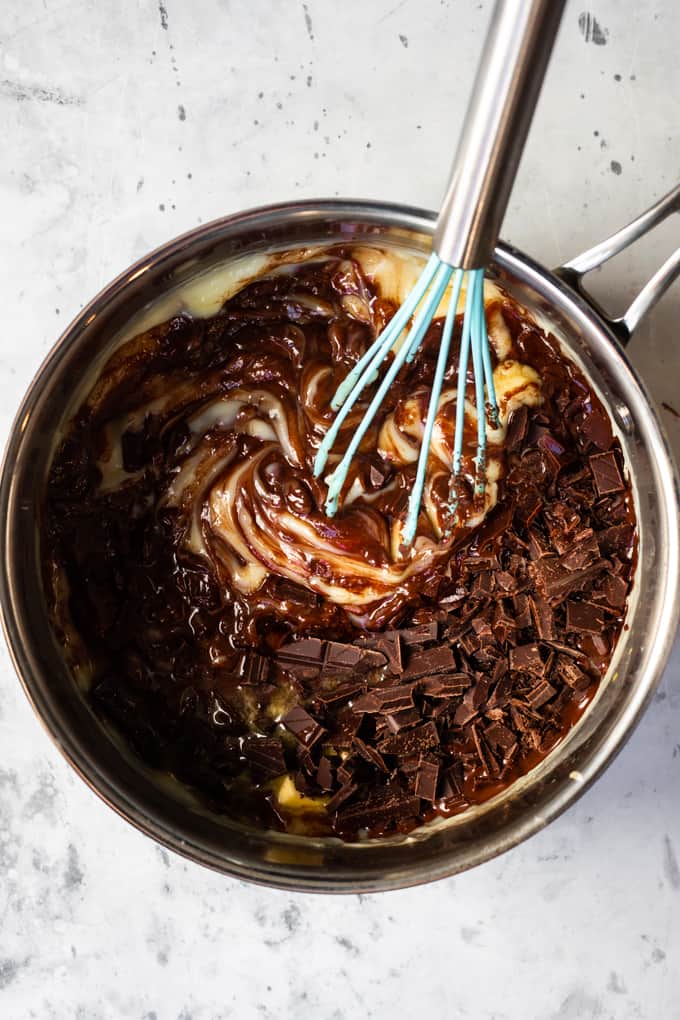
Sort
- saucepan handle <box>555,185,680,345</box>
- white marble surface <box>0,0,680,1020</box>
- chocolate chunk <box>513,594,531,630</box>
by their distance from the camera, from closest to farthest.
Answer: saucepan handle <box>555,185,680,345</box>, chocolate chunk <box>513,594,531,630</box>, white marble surface <box>0,0,680,1020</box>

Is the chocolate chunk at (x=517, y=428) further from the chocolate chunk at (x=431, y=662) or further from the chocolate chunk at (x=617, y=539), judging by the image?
the chocolate chunk at (x=431, y=662)

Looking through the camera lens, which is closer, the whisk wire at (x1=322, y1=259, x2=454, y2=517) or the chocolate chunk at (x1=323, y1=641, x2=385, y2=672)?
the whisk wire at (x1=322, y1=259, x2=454, y2=517)

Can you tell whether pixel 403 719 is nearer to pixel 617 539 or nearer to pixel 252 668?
pixel 252 668

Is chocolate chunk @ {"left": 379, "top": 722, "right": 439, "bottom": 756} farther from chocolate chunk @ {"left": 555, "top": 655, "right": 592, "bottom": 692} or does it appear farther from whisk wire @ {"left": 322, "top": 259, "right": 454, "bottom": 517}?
whisk wire @ {"left": 322, "top": 259, "right": 454, "bottom": 517}

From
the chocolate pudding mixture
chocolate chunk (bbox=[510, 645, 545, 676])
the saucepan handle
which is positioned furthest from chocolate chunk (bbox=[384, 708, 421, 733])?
the saucepan handle

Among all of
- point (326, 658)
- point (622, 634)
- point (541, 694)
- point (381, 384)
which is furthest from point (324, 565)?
point (622, 634)

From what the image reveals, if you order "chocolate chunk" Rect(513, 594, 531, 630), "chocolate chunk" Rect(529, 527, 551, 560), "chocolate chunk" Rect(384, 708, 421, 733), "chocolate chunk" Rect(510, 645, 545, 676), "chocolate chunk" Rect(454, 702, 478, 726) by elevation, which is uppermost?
"chocolate chunk" Rect(529, 527, 551, 560)
